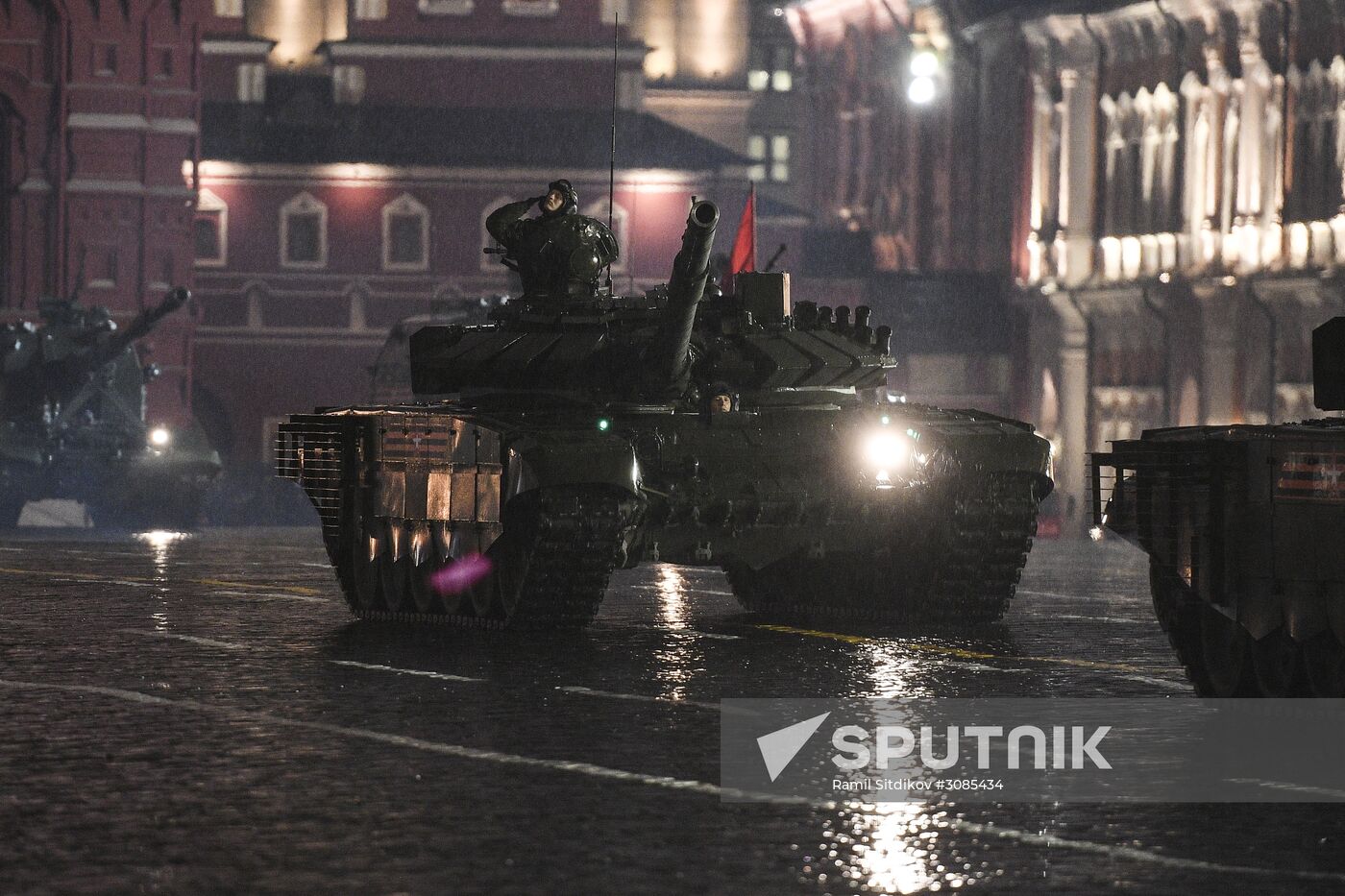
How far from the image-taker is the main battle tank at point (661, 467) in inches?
699

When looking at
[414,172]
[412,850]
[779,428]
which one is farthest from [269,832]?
[414,172]

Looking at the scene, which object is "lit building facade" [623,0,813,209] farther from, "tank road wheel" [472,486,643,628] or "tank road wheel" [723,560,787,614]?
"tank road wheel" [472,486,643,628]

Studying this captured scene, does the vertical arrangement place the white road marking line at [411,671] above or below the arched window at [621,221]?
below

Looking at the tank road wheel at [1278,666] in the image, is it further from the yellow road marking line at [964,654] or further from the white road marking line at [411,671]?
the white road marking line at [411,671]

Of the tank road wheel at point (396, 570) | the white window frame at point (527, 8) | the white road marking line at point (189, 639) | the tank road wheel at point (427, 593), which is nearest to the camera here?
the white road marking line at point (189, 639)

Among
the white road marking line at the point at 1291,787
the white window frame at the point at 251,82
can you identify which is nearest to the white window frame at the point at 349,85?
the white window frame at the point at 251,82

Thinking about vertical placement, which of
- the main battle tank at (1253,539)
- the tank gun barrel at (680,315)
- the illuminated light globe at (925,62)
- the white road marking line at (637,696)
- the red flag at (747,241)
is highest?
the illuminated light globe at (925,62)

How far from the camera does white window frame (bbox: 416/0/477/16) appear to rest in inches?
2613

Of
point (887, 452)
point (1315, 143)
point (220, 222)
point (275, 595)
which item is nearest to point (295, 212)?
point (220, 222)

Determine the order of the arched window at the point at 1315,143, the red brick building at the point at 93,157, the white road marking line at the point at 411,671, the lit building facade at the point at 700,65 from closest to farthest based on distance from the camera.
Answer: the white road marking line at the point at 411,671 → the arched window at the point at 1315,143 → the red brick building at the point at 93,157 → the lit building facade at the point at 700,65

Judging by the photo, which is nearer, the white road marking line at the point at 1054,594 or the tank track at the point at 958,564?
the tank track at the point at 958,564

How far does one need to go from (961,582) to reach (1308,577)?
6.51m

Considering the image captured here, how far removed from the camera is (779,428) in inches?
744

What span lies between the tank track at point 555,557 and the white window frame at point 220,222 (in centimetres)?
4623
